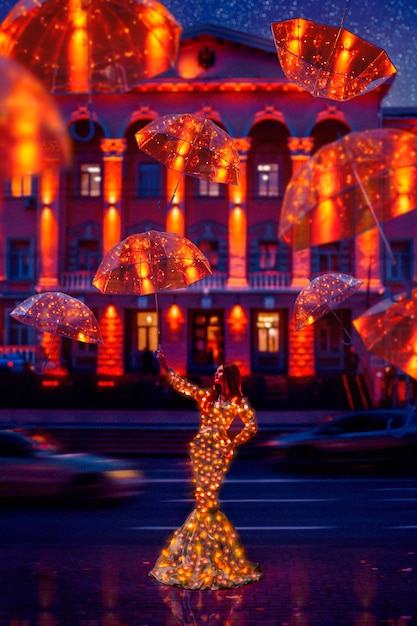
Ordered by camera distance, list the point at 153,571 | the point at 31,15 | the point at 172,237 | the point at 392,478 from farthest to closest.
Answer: the point at 392,478, the point at 172,237, the point at 153,571, the point at 31,15

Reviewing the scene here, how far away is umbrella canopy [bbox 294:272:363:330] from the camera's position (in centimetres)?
874

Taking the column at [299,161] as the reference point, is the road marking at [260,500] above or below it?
below

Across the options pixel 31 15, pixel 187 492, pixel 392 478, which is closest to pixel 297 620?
pixel 31 15

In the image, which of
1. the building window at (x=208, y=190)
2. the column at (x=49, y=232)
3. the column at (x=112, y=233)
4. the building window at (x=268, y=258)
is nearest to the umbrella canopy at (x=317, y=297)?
the column at (x=112, y=233)

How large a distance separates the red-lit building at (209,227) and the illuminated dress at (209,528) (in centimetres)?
3224

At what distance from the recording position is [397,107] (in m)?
41.9

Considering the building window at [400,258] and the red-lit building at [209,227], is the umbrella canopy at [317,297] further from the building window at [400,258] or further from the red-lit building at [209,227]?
the building window at [400,258]

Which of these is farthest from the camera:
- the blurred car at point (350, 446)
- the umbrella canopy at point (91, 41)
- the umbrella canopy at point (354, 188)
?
the blurred car at point (350, 446)

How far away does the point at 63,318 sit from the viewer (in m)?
9.05

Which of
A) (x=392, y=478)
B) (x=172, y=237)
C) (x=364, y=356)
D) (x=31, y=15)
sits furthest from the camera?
(x=364, y=356)

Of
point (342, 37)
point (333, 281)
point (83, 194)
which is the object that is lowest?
point (333, 281)

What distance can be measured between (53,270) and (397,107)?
2036 cm

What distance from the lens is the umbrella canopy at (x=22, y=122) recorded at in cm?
287

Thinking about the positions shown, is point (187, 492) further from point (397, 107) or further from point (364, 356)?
point (397, 107)
